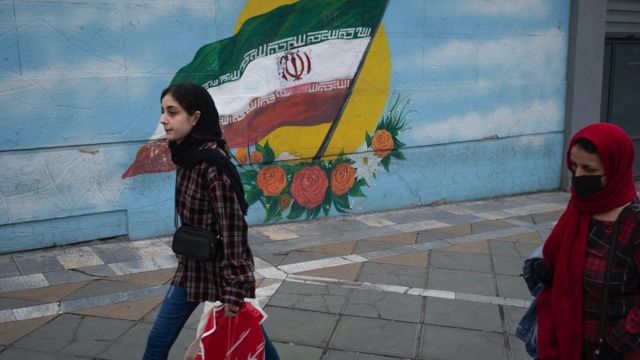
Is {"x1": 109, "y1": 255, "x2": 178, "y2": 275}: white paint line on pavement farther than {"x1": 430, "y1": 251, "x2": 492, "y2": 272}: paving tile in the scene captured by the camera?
No

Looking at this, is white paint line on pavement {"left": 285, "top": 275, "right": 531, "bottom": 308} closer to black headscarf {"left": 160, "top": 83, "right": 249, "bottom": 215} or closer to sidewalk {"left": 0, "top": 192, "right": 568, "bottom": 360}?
sidewalk {"left": 0, "top": 192, "right": 568, "bottom": 360}

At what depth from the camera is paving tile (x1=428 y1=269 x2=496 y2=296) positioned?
5.06m

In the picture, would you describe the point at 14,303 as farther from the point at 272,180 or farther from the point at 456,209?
the point at 456,209

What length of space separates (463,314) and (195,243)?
244cm

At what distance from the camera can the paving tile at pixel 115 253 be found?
18.6 ft

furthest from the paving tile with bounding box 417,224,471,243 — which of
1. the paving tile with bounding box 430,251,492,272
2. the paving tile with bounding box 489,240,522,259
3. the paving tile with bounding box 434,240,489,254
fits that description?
the paving tile with bounding box 430,251,492,272

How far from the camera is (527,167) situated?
899 cm

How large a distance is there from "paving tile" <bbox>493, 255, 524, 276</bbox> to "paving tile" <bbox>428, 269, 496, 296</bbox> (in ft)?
0.67

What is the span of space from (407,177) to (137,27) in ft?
12.0

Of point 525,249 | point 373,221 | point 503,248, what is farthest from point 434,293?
point 373,221

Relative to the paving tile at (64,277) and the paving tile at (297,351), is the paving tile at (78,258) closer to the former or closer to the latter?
the paving tile at (64,277)

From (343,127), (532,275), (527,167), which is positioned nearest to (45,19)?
(343,127)

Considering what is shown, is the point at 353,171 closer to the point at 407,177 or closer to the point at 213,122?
the point at 407,177

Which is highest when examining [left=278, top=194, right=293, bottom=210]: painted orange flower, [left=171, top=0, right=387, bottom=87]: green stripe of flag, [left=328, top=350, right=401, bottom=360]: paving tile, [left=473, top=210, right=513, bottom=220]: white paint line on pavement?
[left=171, top=0, right=387, bottom=87]: green stripe of flag
